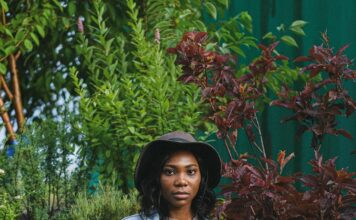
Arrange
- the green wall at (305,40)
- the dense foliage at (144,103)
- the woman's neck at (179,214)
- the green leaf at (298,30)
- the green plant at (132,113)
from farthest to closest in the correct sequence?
the green wall at (305,40) → the green leaf at (298,30) → the green plant at (132,113) → the dense foliage at (144,103) → the woman's neck at (179,214)

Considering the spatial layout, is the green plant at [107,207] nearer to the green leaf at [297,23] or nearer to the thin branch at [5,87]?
the green leaf at [297,23]

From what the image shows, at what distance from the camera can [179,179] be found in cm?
422

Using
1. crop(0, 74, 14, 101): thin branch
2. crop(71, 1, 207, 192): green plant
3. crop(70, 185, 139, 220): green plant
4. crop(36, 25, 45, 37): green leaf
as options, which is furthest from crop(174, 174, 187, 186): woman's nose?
crop(0, 74, 14, 101): thin branch

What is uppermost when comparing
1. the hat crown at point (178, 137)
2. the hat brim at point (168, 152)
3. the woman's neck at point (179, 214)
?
the hat crown at point (178, 137)

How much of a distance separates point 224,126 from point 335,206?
2.65ft

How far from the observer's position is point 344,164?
7641 mm

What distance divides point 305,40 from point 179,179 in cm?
391

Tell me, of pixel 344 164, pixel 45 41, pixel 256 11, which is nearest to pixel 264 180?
pixel 344 164

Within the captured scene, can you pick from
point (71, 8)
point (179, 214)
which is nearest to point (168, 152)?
point (179, 214)

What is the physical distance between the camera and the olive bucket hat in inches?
169

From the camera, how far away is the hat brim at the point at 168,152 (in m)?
4.29

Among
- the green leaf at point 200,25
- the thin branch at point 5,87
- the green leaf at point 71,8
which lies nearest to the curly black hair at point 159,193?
the green leaf at point 200,25

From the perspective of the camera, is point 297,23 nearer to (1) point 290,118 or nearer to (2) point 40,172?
(2) point 40,172

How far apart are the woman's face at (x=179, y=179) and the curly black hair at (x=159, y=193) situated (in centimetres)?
3
